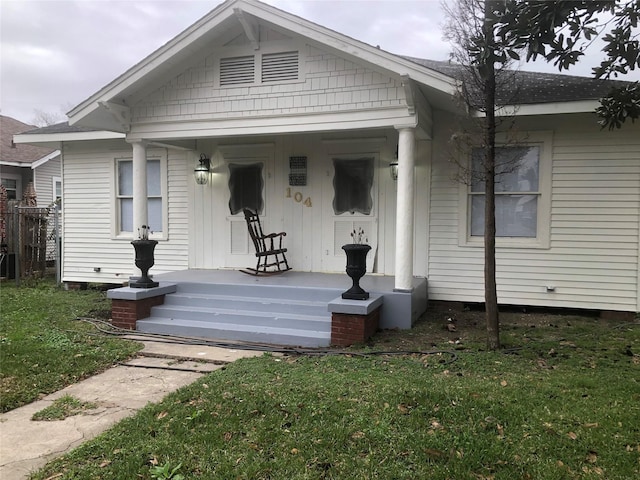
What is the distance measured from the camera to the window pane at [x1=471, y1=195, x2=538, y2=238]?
23.7 feet

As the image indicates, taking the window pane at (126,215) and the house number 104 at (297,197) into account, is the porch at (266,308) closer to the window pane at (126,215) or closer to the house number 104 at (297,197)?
the house number 104 at (297,197)

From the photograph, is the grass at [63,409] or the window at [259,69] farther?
the window at [259,69]

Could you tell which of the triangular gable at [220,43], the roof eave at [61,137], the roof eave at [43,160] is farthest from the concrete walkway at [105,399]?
the roof eave at [43,160]

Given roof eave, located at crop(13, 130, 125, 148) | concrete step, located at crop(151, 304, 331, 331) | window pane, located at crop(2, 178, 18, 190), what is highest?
roof eave, located at crop(13, 130, 125, 148)

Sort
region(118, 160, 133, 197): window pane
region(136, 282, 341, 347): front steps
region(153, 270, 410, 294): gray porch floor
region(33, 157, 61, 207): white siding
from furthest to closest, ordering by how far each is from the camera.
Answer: region(33, 157, 61, 207): white siding → region(118, 160, 133, 197): window pane → region(153, 270, 410, 294): gray porch floor → region(136, 282, 341, 347): front steps

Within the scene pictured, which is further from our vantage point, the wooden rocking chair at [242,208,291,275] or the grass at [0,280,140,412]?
the wooden rocking chair at [242,208,291,275]

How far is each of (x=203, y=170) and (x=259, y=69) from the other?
2617mm

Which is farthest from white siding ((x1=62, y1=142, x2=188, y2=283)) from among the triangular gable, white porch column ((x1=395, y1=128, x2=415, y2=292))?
white porch column ((x1=395, y1=128, x2=415, y2=292))

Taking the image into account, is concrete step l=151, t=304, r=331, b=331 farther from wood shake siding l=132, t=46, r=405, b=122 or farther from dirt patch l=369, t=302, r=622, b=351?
wood shake siding l=132, t=46, r=405, b=122

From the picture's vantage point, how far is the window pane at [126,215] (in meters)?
9.59

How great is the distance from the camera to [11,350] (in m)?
5.19

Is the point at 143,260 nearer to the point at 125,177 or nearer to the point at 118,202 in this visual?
the point at 118,202

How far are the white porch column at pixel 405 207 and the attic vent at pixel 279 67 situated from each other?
1750 millimetres

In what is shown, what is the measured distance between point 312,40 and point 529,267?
15.2 ft
